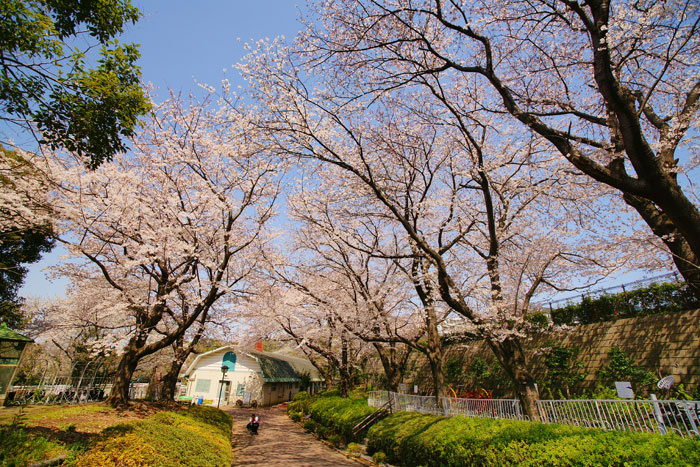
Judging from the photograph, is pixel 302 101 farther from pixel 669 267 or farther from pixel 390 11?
pixel 669 267

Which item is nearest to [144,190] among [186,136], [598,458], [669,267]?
[186,136]

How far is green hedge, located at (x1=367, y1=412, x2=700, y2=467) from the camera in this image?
387 cm

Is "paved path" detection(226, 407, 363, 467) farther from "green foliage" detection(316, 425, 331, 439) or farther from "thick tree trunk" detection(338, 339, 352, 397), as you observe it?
"thick tree trunk" detection(338, 339, 352, 397)

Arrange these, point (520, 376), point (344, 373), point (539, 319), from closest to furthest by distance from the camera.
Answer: point (520, 376), point (539, 319), point (344, 373)

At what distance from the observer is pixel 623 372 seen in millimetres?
10992

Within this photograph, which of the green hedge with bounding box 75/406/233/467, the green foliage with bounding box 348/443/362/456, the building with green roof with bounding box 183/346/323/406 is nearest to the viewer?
the green hedge with bounding box 75/406/233/467

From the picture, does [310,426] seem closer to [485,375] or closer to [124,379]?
[485,375]

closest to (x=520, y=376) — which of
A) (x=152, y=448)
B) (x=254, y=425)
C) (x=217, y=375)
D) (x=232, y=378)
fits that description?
(x=152, y=448)

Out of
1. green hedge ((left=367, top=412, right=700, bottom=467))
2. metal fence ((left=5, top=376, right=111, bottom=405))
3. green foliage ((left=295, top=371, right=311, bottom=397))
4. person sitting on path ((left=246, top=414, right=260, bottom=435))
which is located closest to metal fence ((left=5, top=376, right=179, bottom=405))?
metal fence ((left=5, top=376, right=111, bottom=405))

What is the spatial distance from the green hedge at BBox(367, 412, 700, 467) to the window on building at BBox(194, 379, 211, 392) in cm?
2443

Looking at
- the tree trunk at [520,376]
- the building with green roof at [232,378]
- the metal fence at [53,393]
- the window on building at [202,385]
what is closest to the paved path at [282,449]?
the tree trunk at [520,376]

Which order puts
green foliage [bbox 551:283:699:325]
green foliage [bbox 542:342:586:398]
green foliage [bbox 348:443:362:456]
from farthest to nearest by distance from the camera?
green foliage [bbox 542:342:586:398] → green foliage [bbox 348:443:362:456] → green foliage [bbox 551:283:699:325]

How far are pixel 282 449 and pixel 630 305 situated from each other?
601 inches

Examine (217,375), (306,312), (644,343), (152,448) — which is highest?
(306,312)
